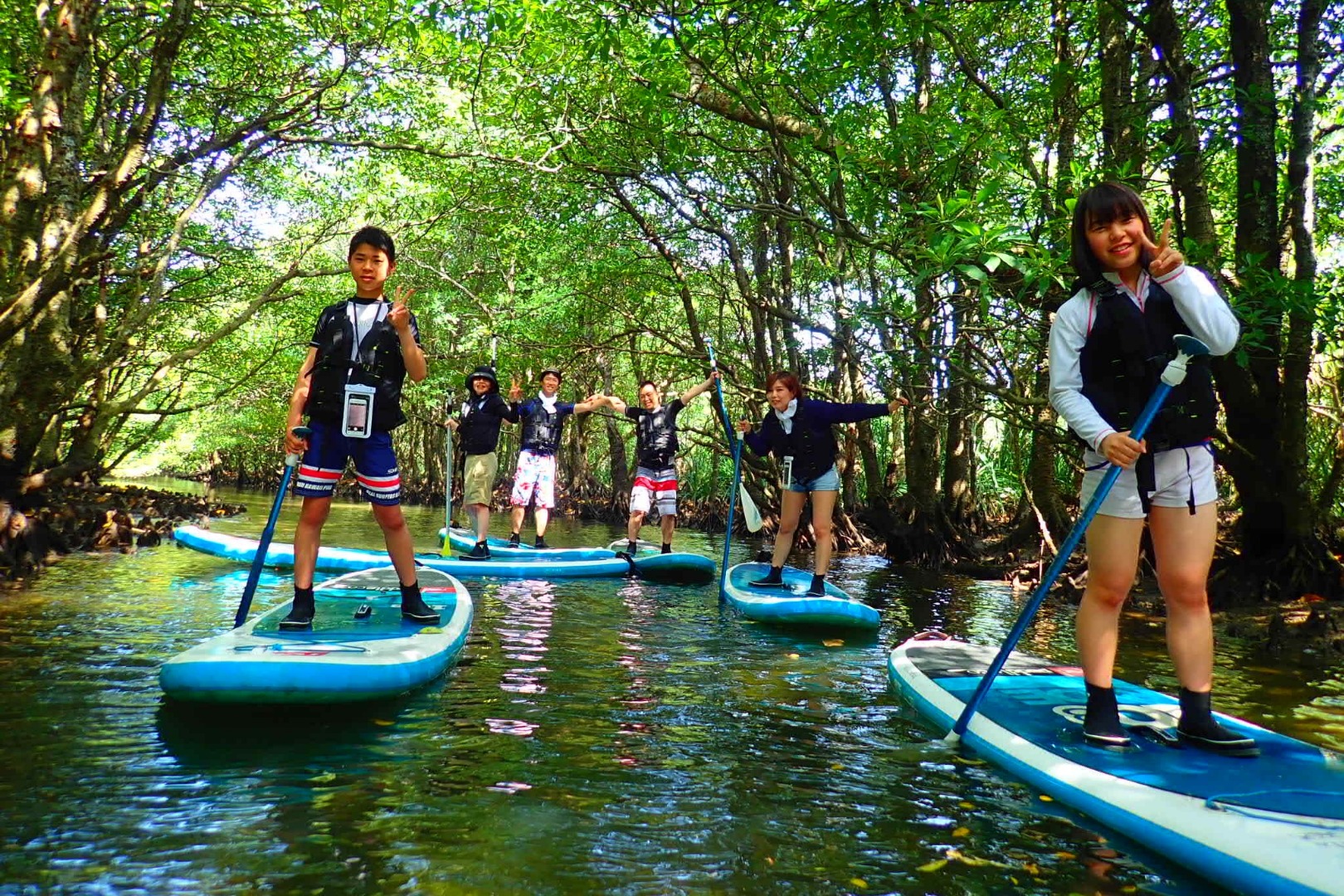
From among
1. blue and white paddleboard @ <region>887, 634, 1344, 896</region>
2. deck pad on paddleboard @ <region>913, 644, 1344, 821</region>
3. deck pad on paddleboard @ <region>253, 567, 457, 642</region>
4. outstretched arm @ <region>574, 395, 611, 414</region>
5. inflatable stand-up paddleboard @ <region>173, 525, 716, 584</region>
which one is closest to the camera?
blue and white paddleboard @ <region>887, 634, 1344, 896</region>

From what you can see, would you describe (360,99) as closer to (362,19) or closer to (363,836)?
(362,19)

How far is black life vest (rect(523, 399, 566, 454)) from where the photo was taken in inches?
381

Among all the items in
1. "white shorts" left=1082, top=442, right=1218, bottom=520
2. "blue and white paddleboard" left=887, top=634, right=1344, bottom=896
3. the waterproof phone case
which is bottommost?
"blue and white paddleboard" left=887, top=634, right=1344, bottom=896

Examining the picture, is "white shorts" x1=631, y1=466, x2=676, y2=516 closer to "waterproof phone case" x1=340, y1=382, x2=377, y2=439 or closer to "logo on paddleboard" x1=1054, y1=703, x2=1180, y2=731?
"waterproof phone case" x1=340, y1=382, x2=377, y2=439

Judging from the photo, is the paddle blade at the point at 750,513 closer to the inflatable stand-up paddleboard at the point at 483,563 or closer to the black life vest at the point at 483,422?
the inflatable stand-up paddleboard at the point at 483,563

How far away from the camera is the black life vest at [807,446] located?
652cm

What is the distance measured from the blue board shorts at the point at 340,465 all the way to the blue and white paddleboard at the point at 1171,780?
2.63m

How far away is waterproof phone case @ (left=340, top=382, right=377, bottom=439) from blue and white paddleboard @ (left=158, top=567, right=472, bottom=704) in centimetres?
92

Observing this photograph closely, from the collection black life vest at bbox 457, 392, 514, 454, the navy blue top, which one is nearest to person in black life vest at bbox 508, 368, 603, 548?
black life vest at bbox 457, 392, 514, 454

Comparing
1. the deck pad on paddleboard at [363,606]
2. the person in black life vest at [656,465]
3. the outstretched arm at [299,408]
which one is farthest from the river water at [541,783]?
the person in black life vest at [656,465]

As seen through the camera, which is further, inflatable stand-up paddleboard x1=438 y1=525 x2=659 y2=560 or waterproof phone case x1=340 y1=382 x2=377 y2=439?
inflatable stand-up paddleboard x1=438 y1=525 x2=659 y2=560

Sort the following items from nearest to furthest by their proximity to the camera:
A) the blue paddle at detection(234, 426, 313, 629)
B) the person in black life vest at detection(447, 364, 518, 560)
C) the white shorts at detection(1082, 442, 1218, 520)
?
the white shorts at detection(1082, 442, 1218, 520), the blue paddle at detection(234, 426, 313, 629), the person in black life vest at detection(447, 364, 518, 560)

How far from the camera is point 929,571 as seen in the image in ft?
36.0

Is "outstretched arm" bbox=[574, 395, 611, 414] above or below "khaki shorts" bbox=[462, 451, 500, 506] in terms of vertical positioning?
above
